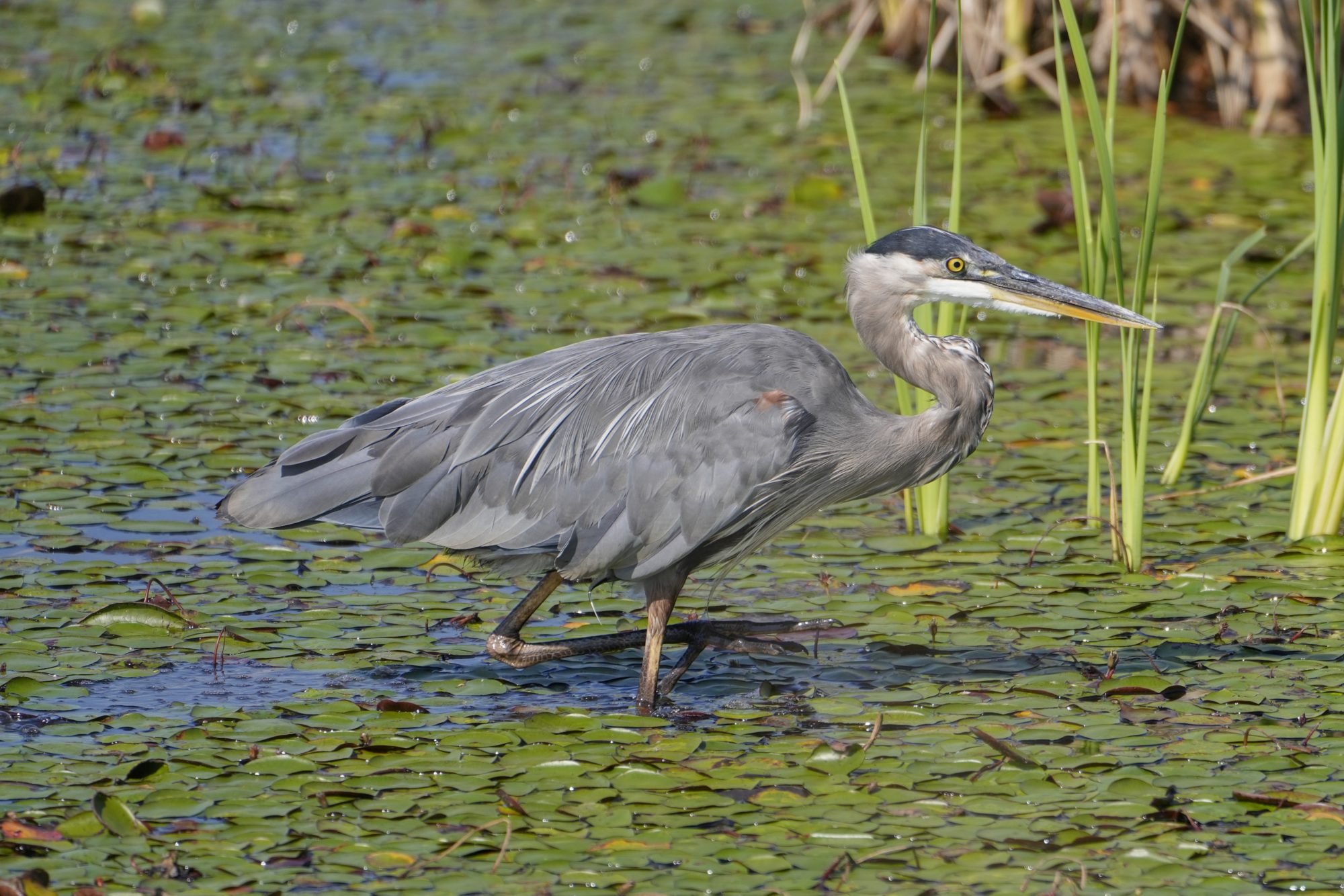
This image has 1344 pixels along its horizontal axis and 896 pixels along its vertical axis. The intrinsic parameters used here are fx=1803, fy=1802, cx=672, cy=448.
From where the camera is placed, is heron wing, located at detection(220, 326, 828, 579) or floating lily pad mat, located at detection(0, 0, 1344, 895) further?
heron wing, located at detection(220, 326, 828, 579)

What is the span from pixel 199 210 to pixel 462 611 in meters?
4.15

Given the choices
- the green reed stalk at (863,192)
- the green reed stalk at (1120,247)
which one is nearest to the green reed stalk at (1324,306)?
the green reed stalk at (1120,247)

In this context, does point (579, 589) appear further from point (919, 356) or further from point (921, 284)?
point (921, 284)

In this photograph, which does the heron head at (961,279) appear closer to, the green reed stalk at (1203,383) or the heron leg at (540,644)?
the green reed stalk at (1203,383)

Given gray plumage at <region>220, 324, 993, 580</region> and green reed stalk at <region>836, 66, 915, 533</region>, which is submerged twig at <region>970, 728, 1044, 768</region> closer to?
gray plumage at <region>220, 324, 993, 580</region>

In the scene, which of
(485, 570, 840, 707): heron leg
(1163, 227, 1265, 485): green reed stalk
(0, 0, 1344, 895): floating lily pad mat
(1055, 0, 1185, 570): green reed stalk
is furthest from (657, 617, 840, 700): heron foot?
(1163, 227, 1265, 485): green reed stalk

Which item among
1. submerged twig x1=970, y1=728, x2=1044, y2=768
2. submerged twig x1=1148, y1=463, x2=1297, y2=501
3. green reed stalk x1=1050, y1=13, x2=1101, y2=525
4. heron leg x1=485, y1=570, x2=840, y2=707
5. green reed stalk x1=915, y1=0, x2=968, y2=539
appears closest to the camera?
submerged twig x1=970, y1=728, x2=1044, y2=768

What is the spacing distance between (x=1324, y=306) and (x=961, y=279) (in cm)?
144

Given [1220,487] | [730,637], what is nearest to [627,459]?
[730,637]

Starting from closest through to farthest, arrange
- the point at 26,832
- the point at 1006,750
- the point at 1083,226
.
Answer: the point at 26,832, the point at 1006,750, the point at 1083,226

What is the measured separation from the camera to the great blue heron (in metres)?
4.88

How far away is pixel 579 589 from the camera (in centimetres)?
594

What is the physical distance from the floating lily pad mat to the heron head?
3.40ft

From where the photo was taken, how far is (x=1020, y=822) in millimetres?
4180
